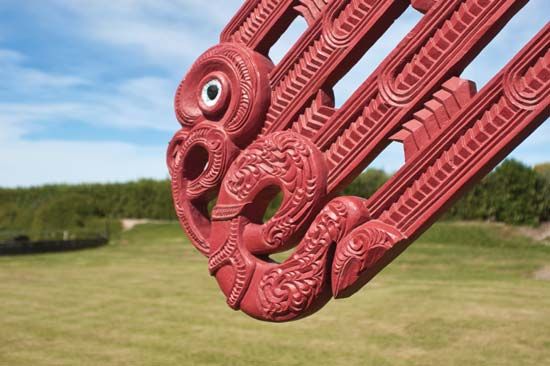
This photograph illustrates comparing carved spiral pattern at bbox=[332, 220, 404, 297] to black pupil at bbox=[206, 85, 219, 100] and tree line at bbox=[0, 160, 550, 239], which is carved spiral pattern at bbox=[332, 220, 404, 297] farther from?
tree line at bbox=[0, 160, 550, 239]

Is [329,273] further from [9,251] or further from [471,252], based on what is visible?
[9,251]

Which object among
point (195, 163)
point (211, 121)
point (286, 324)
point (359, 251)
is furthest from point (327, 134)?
point (286, 324)

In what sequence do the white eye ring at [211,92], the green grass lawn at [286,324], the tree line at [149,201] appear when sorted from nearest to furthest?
the white eye ring at [211,92] → the green grass lawn at [286,324] → the tree line at [149,201]

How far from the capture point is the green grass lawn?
20.5 ft

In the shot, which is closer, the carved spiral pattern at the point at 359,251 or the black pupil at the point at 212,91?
the carved spiral pattern at the point at 359,251

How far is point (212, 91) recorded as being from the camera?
3.20 meters

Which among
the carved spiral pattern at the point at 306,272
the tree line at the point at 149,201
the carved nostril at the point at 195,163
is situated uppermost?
the carved spiral pattern at the point at 306,272

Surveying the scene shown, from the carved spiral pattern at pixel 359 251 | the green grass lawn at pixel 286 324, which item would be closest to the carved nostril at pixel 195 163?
the carved spiral pattern at pixel 359 251

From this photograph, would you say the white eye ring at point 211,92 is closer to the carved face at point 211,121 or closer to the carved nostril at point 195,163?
the carved face at point 211,121

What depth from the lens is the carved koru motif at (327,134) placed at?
2.43 meters

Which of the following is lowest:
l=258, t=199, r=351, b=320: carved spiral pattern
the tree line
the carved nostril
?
the tree line

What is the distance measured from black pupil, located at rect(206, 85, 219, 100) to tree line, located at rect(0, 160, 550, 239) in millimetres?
7550

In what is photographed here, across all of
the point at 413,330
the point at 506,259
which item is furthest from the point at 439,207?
the point at 506,259

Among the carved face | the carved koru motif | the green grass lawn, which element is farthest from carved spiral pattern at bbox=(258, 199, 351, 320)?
the green grass lawn
